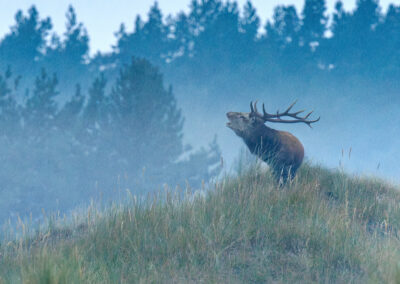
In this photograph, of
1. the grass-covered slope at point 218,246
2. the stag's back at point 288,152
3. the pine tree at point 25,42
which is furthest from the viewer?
the pine tree at point 25,42

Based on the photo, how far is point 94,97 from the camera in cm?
3297

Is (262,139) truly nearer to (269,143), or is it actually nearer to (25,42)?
(269,143)

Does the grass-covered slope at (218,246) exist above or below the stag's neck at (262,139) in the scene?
below

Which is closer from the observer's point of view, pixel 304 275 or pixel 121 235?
pixel 304 275

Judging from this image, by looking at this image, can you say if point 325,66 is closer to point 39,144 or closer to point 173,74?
point 173,74

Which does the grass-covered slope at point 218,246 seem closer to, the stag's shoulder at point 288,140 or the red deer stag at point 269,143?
the red deer stag at point 269,143

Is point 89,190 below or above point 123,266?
above

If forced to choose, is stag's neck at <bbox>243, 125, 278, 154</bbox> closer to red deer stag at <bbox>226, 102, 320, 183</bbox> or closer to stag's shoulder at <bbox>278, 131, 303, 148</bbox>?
red deer stag at <bbox>226, 102, 320, 183</bbox>

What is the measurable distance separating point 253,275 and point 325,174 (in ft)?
13.6

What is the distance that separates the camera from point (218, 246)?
508 centimetres

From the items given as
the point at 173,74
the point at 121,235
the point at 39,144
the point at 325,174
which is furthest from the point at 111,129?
the point at 173,74

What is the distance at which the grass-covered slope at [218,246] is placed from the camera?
14.4 feet

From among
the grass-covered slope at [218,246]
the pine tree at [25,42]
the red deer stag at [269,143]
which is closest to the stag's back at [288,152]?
the red deer stag at [269,143]

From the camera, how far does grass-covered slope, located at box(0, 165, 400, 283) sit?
14.4 feet
